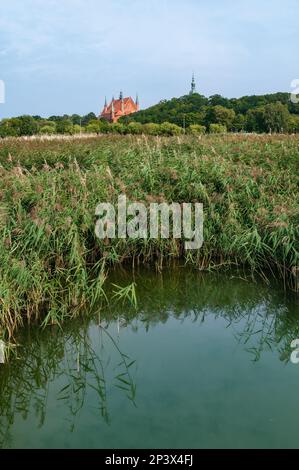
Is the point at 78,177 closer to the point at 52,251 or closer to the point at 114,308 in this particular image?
the point at 52,251

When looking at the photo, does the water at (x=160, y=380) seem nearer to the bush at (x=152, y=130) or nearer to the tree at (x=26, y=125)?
the bush at (x=152, y=130)

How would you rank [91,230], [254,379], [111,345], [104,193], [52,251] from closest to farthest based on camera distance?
1. [254,379]
2. [111,345]
3. [52,251]
4. [91,230]
5. [104,193]

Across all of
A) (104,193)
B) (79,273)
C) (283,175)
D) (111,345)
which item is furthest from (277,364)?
(283,175)

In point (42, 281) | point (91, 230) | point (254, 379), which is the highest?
point (91, 230)

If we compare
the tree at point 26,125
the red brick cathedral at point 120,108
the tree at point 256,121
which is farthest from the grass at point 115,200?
the red brick cathedral at point 120,108

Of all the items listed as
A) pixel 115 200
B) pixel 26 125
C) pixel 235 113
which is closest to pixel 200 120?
pixel 235 113

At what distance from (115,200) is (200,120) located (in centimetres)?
3589

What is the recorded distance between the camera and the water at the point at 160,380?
2.95 m

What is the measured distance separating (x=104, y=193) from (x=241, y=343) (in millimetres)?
2928

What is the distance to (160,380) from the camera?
354 cm

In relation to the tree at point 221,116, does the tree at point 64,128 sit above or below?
below

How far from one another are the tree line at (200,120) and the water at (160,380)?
674 inches

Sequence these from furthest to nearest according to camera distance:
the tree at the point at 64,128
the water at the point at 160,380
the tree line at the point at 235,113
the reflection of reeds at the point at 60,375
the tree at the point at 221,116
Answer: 1. the tree at the point at 221,116
2. the tree line at the point at 235,113
3. the tree at the point at 64,128
4. the reflection of reeds at the point at 60,375
5. the water at the point at 160,380

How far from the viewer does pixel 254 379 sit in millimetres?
3531
